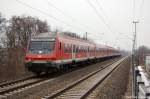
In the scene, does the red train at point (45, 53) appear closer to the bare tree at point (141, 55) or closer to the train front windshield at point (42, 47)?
the train front windshield at point (42, 47)

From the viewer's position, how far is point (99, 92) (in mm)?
14367

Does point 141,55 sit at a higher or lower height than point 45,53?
lower

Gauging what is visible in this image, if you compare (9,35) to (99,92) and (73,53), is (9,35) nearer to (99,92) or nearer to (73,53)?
(73,53)

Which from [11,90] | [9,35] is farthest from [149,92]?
[9,35]

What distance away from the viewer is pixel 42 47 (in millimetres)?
21078

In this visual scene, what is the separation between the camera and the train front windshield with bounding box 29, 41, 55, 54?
2084cm

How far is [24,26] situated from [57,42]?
125 feet

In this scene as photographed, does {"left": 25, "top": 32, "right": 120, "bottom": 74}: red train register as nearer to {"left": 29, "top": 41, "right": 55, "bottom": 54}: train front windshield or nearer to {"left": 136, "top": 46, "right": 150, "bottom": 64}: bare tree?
{"left": 29, "top": 41, "right": 55, "bottom": 54}: train front windshield

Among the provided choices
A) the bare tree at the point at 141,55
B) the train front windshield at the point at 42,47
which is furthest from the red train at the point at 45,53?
the bare tree at the point at 141,55

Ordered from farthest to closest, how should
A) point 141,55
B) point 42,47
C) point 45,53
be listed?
1. point 141,55
2. point 42,47
3. point 45,53

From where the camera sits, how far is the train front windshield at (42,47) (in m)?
20.8

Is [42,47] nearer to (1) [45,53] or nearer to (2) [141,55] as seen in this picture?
(1) [45,53]

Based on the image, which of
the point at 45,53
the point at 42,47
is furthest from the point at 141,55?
the point at 45,53

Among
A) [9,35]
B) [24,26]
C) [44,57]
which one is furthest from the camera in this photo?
[24,26]
